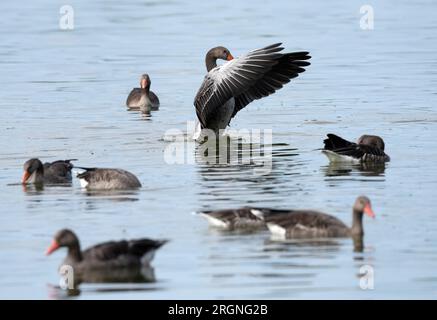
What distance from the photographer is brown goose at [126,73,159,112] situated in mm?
26688

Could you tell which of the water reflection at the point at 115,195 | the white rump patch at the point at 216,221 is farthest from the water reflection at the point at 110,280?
the water reflection at the point at 115,195

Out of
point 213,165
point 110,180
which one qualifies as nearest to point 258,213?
point 110,180

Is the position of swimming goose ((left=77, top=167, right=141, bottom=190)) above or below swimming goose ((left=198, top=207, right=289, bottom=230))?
above

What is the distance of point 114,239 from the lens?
47.2 ft

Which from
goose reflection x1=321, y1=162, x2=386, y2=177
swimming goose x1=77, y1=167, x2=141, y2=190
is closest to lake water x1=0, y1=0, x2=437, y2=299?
goose reflection x1=321, y1=162, x2=386, y2=177

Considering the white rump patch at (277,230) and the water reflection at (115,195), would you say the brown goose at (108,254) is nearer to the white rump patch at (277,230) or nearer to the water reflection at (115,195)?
the white rump patch at (277,230)

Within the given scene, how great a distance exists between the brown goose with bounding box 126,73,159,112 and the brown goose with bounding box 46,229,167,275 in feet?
45.0

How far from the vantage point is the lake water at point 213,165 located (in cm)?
1292

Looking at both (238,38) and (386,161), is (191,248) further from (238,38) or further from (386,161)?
(238,38)

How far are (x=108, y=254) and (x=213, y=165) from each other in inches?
293

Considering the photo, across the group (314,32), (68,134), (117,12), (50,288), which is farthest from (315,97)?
(117,12)

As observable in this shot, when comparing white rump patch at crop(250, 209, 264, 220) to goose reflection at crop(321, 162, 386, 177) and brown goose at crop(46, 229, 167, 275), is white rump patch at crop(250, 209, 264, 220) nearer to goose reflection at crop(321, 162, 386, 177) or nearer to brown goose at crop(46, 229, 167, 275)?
brown goose at crop(46, 229, 167, 275)

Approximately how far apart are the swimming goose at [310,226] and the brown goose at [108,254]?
179cm

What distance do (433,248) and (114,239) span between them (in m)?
3.87
